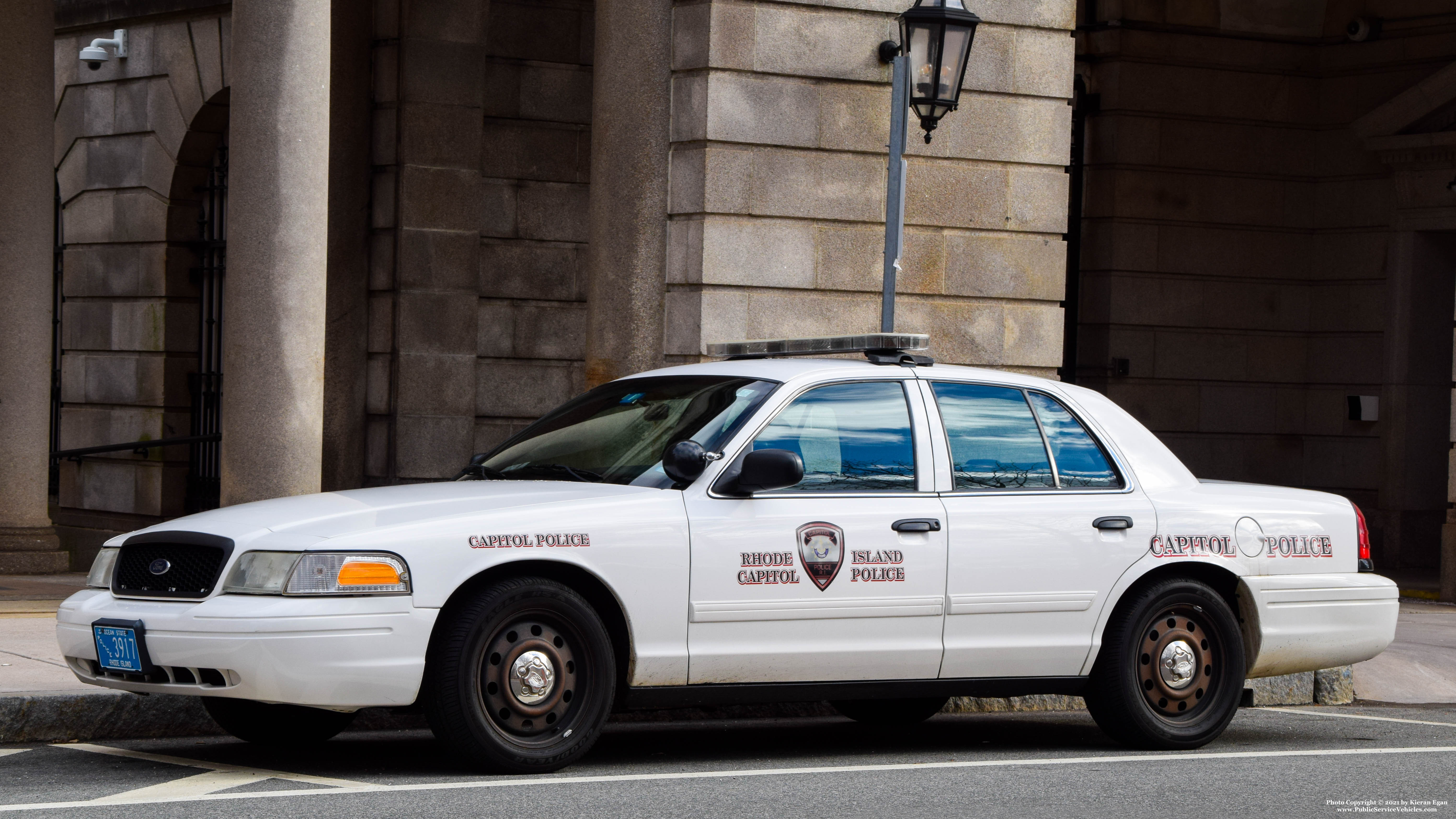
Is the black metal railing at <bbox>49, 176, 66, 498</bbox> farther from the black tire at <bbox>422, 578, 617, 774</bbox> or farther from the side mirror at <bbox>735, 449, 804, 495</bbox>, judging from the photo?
the side mirror at <bbox>735, 449, 804, 495</bbox>

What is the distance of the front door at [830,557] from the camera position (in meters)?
7.20

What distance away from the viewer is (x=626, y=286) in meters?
12.6

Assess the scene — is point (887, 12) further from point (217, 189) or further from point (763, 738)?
point (217, 189)

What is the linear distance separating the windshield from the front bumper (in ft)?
3.57

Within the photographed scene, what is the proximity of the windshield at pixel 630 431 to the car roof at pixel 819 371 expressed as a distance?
7cm

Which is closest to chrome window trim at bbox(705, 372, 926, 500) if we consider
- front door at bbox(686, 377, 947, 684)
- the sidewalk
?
front door at bbox(686, 377, 947, 684)

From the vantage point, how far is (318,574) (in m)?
6.54

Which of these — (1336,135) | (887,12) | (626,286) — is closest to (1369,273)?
(1336,135)

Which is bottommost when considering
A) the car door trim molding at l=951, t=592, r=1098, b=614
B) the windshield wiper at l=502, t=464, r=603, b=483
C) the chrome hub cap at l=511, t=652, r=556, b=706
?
the chrome hub cap at l=511, t=652, r=556, b=706

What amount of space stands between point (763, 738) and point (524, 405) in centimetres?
725

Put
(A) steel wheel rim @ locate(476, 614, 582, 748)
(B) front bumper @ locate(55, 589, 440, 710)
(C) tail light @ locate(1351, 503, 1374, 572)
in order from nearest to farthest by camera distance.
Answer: (B) front bumper @ locate(55, 589, 440, 710)
(A) steel wheel rim @ locate(476, 614, 582, 748)
(C) tail light @ locate(1351, 503, 1374, 572)

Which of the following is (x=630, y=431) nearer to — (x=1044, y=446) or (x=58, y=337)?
(x=1044, y=446)

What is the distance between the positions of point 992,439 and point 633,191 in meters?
5.20

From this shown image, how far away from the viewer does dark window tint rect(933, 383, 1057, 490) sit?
7848mm
